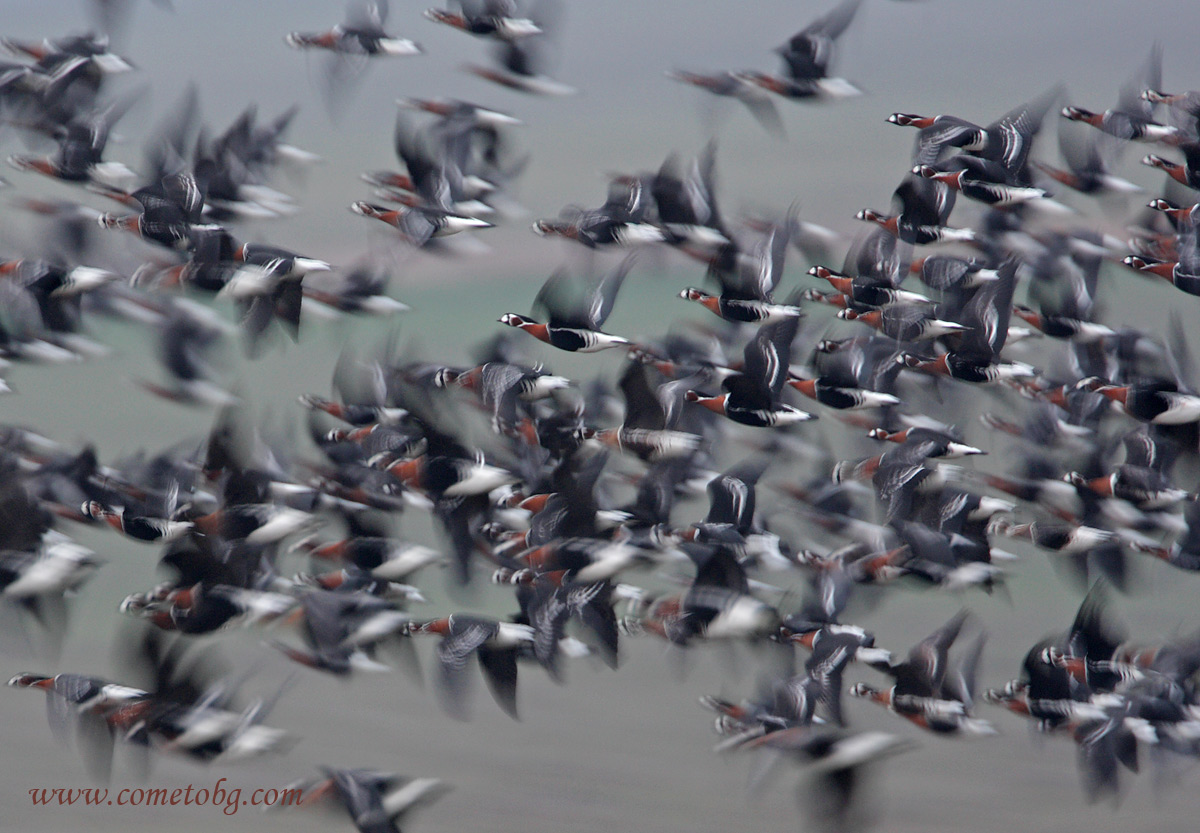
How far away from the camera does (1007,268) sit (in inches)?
137

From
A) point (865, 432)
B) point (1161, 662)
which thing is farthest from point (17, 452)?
point (1161, 662)

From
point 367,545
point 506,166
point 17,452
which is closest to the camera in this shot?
point 367,545

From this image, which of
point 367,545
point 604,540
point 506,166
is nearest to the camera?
point 604,540

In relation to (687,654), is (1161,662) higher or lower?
higher

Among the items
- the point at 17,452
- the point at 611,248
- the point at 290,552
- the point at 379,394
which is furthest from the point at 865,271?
the point at 17,452

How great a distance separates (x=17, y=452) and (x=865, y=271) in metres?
2.66

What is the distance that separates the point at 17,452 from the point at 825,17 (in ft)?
9.37

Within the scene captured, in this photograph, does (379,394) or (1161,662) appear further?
(379,394)

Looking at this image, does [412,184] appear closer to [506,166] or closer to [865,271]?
[506,166]

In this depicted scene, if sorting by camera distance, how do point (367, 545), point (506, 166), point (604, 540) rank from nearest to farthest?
point (604, 540), point (367, 545), point (506, 166)

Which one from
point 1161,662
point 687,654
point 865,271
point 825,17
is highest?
point 825,17

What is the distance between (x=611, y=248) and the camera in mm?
3965

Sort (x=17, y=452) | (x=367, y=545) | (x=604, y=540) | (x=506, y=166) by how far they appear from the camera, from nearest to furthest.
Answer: (x=604, y=540)
(x=367, y=545)
(x=17, y=452)
(x=506, y=166)

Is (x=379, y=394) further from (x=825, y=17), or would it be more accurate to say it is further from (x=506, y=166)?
(x=825, y=17)
